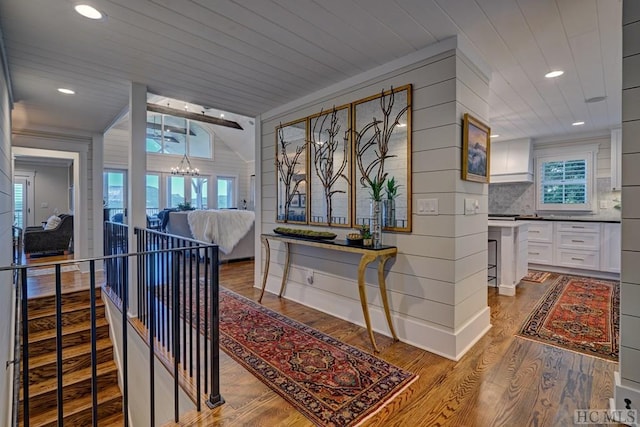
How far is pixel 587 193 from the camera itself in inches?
208

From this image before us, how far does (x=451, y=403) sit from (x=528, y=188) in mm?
5384

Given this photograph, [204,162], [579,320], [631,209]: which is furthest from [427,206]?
[204,162]

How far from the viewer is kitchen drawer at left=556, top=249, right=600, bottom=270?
4773 mm

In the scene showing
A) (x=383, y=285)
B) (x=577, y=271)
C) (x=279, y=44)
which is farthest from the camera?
(x=577, y=271)

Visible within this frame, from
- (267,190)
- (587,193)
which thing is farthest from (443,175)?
(587,193)

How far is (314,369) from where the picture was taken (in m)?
2.16

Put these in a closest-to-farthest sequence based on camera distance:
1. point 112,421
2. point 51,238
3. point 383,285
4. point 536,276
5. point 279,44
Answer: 1. point 279,44
2. point 383,285
3. point 112,421
4. point 536,276
5. point 51,238

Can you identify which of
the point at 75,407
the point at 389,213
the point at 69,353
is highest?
the point at 389,213

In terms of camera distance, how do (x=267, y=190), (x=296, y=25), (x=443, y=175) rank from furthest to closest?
(x=267, y=190) < (x=443, y=175) < (x=296, y=25)

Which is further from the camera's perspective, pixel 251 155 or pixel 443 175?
pixel 251 155

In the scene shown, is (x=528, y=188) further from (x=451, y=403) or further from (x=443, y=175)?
(x=451, y=403)

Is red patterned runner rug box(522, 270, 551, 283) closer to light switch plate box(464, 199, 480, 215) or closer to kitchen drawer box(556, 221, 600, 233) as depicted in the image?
kitchen drawer box(556, 221, 600, 233)

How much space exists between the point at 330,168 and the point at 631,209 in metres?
2.26

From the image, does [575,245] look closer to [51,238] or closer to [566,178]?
[566,178]
